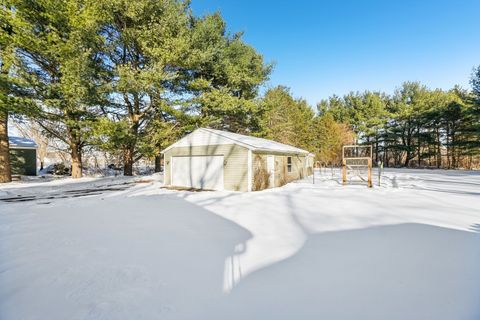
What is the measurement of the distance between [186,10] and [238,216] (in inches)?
730

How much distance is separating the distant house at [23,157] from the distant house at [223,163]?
13.6 meters

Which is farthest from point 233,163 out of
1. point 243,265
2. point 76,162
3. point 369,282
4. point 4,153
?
point 4,153

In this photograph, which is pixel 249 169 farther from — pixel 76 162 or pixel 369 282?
pixel 76 162

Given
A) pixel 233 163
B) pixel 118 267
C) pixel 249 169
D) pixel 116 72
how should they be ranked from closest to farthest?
pixel 118 267
pixel 249 169
pixel 233 163
pixel 116 72

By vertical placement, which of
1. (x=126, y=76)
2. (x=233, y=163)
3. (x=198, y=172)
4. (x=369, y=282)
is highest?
(x=126, y=76)

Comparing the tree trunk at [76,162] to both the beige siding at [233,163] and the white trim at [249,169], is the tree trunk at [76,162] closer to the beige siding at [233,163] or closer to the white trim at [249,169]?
the beige siding at [233,163]

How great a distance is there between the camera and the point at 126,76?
45.7ft

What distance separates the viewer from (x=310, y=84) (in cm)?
2586

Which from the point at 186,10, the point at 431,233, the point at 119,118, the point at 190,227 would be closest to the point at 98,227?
the point at 190,227

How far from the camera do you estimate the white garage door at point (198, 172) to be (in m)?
11.5

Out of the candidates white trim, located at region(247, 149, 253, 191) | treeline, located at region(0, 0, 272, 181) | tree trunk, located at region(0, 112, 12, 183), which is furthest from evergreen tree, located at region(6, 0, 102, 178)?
white trim, located at region(247, 149, 253, 191)

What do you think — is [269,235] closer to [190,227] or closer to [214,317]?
[190,227]

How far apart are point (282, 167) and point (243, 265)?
34.0 feet

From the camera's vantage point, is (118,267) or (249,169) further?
(249,169)
